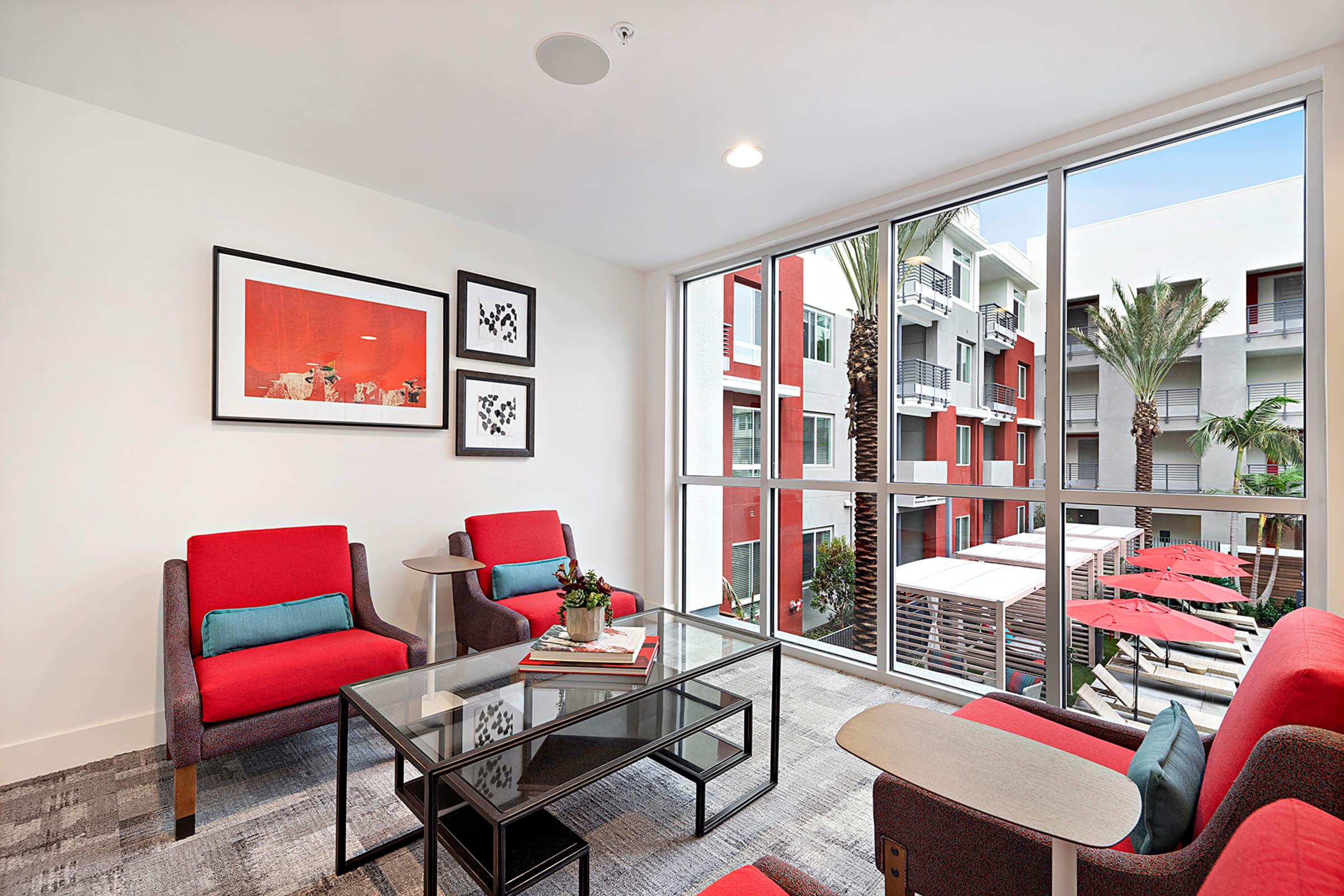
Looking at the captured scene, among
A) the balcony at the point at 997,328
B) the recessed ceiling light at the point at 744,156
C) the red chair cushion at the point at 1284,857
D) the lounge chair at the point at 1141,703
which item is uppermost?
the recessed ceiling light at the point at 744,156

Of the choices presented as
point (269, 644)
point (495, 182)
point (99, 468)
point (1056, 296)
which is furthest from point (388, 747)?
point (1056, 296)

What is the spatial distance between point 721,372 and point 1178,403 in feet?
8.62

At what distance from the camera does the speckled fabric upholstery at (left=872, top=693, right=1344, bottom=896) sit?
900 mm

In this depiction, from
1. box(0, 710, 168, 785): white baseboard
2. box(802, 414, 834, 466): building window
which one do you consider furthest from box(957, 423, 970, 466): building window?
box(0, 710, 168, 785): white baseboard

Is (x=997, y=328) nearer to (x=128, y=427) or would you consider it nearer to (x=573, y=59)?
(x=573, y=59)

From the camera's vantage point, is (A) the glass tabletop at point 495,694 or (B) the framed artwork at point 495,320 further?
(B) the framed artwork at point 495,320

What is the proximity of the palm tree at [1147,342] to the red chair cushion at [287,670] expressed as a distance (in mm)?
3285

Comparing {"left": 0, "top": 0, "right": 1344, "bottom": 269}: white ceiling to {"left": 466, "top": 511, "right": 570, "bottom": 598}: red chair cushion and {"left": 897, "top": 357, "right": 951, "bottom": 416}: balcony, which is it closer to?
{"left": 897, "top": 357, "right": 951, "bottom": 416}: balcony

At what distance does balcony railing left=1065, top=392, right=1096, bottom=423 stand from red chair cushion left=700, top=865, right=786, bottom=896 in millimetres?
2531

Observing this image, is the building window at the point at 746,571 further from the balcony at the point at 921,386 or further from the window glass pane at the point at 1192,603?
the window glass pane at the point at 1192,603

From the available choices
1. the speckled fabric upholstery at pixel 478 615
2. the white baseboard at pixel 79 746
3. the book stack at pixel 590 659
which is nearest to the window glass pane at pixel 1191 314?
the book stack at pixel 590 659

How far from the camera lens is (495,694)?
1.97m

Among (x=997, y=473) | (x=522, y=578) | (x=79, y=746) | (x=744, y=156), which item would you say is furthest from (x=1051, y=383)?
(x=79, y=746)

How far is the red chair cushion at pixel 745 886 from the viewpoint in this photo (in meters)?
1.16
